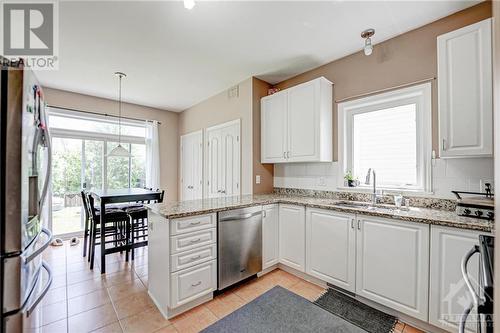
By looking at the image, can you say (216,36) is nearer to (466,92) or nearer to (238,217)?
(238,217)

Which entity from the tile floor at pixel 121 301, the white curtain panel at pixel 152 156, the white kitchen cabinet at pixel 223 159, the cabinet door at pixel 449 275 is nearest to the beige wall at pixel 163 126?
the white curtain panel at pixel 152 156

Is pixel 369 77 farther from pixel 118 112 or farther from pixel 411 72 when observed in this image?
pixel 118 112

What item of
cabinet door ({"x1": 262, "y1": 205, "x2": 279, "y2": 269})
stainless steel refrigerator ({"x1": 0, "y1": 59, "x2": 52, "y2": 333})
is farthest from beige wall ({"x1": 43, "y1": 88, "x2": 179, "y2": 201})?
stainless steel refrigerator ({"x1": 0, "y1": 59, "x2": 52, "y2": 333})

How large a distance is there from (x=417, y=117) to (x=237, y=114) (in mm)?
2393

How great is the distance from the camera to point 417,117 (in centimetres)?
227

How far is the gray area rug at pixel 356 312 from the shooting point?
1.81 meters

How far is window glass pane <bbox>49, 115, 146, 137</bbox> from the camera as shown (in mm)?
3984

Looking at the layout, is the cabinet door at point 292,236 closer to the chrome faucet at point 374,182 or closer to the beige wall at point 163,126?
the chrome faucet at point 374,182

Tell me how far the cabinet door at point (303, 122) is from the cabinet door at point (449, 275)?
1430 mm

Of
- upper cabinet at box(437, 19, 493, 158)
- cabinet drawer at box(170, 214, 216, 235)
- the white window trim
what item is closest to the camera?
upper cabinet at box(437, 19, 493, 158)

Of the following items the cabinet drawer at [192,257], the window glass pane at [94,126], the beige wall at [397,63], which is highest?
the beige wall at [397,63]

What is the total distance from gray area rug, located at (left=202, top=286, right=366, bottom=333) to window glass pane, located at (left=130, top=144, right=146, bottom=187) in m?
3.87

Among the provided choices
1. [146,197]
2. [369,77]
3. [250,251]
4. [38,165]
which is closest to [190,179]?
[146,197]

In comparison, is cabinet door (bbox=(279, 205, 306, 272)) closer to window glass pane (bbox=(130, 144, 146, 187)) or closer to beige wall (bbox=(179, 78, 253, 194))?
beige wall (bbox=(179, 78, 253, 194))
